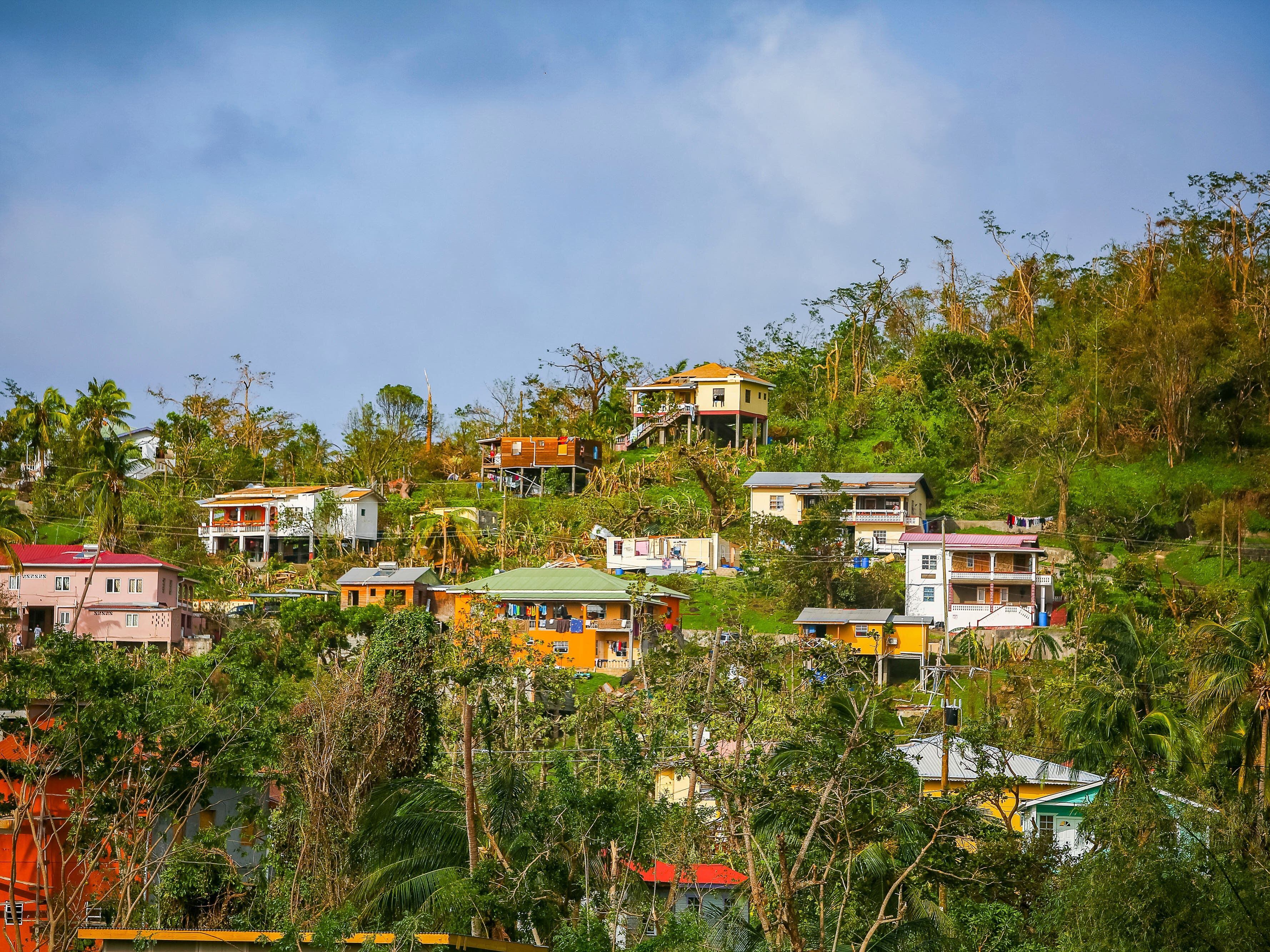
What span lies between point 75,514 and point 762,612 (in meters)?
35.3

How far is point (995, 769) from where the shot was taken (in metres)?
27.0

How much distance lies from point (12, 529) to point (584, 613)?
24.9 m

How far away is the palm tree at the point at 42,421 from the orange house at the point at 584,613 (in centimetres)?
3171

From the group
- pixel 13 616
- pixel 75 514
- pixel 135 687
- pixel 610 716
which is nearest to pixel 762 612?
pixel 610 716

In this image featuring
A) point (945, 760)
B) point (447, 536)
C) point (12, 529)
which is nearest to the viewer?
point (945, 760)

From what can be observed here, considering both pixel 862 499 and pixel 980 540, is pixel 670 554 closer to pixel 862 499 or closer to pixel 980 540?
pixel 862 499

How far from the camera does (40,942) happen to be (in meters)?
18.7

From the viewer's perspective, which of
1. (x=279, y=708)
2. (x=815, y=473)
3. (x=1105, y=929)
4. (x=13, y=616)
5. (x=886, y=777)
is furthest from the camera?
(x=815, y=473)

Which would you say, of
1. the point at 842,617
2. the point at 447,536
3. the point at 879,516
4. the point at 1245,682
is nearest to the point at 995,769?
the point at 1245,682

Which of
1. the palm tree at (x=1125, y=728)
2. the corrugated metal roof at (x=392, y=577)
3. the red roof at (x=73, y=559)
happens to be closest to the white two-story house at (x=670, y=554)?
the corrugated metal roof at (x=392, y=577)

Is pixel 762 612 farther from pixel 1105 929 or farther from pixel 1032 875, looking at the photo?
pixel 1105 929

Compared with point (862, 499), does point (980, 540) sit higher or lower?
lower

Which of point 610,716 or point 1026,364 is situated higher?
point 1026,364

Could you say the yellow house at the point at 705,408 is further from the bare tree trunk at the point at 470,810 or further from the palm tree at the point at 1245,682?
the bare tree trunk at the point at 470,810
